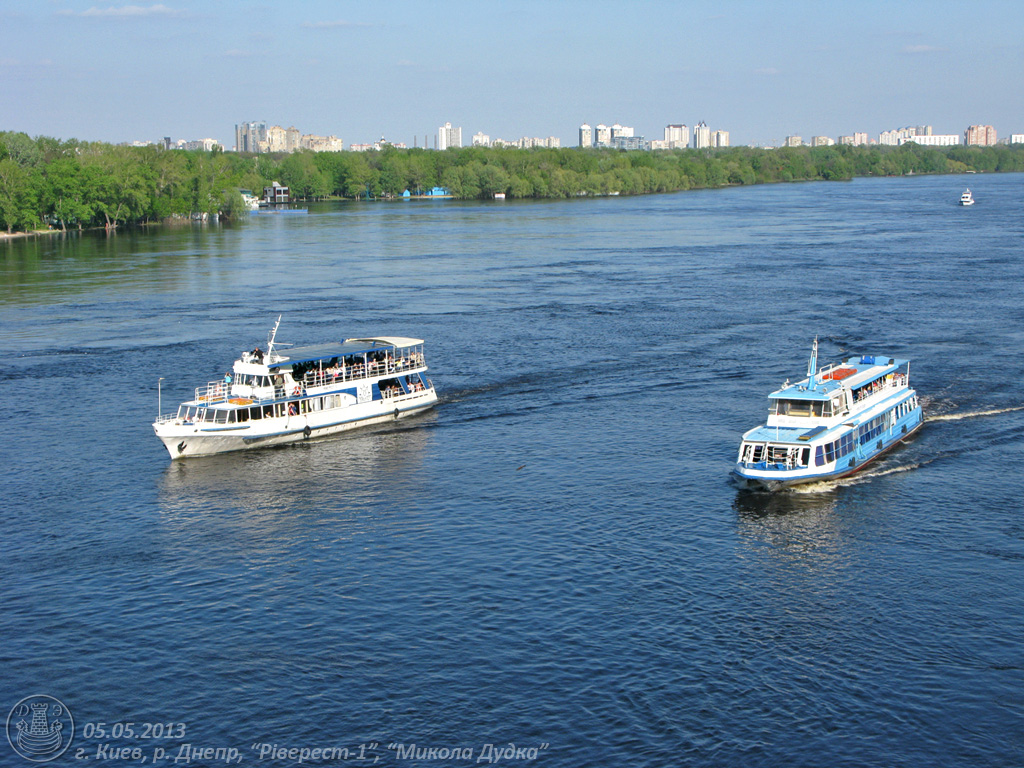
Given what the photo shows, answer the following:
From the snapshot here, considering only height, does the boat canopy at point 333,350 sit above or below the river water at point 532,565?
Result: above

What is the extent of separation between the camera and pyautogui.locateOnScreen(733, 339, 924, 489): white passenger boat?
2044 inches

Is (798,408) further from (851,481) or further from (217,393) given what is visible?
(217,393)

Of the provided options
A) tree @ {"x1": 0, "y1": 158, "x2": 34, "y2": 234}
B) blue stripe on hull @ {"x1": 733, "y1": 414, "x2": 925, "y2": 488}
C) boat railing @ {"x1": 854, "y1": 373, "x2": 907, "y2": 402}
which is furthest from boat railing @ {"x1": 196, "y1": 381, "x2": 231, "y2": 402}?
tree @ {"x1": 0, "y1": 158, "x2": 34, "y2": 234}

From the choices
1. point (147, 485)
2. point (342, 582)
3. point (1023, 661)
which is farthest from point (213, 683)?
point (1023, 661)

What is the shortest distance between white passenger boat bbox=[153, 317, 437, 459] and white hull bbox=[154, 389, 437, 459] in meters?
0.05

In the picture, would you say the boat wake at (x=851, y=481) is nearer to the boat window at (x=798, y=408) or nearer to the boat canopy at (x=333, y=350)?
the boat window at (x=798, y=408)

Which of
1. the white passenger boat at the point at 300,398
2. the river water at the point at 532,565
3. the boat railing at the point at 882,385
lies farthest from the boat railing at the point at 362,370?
the boat railing at the point at 882,385

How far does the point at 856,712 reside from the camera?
111 ft

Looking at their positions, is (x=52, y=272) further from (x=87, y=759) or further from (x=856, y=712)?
(x=856, y=712)

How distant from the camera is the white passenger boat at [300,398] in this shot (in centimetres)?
5912
